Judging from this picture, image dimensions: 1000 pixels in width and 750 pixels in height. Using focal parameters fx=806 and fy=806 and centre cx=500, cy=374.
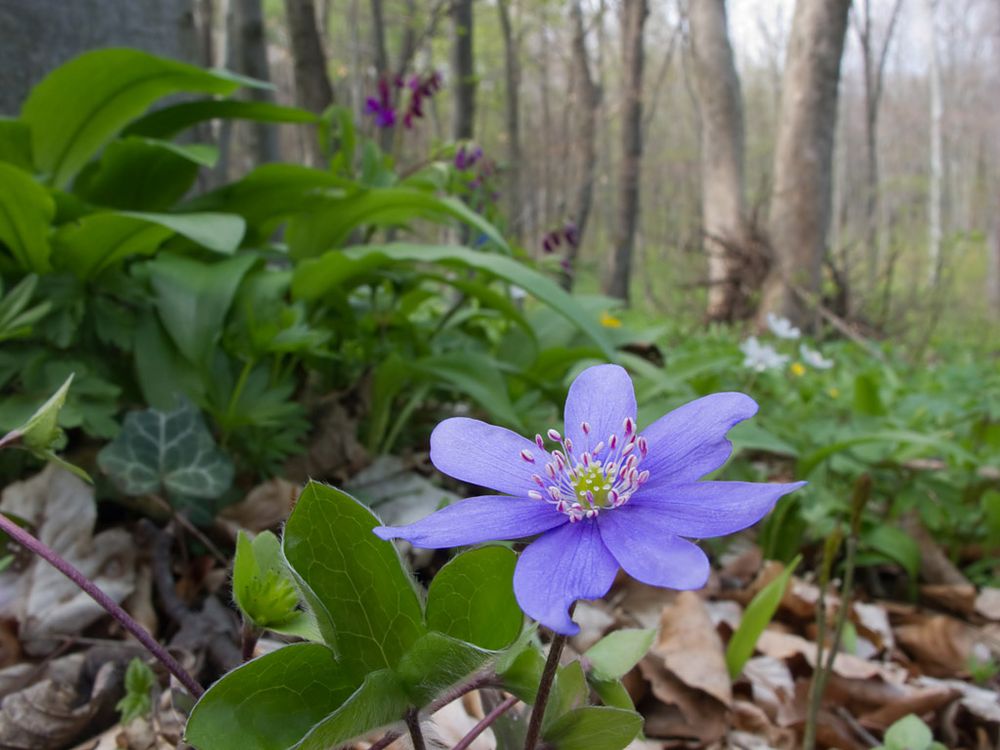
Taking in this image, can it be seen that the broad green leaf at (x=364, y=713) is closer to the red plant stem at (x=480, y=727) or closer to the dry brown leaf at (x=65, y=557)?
the red plant stem at (x=480, y=727)

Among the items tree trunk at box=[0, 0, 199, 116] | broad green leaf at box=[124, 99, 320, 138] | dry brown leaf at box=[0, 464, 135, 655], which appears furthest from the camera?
tree trunk at box=[0, 0, 199, 116]

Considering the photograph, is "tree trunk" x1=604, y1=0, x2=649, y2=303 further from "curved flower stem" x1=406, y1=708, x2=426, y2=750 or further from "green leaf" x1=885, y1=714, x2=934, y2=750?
"curved flower stem" x1=406, y1=708, x2=426, y2=750

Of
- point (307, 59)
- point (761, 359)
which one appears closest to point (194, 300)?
point (761, 359)

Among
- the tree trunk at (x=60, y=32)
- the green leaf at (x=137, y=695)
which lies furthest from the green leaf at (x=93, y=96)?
the green leaf at (x=137, y=695)

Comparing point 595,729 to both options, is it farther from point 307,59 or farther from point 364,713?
point 307,59

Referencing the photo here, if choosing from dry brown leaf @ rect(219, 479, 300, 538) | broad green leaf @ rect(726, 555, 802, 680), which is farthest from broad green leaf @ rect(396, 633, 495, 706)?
dry brown leaf @ rect(219, 479, 300, 538)

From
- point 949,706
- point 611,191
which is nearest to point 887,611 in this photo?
point 949,706

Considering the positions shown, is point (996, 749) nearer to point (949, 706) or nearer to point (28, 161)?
point (949, 706)
